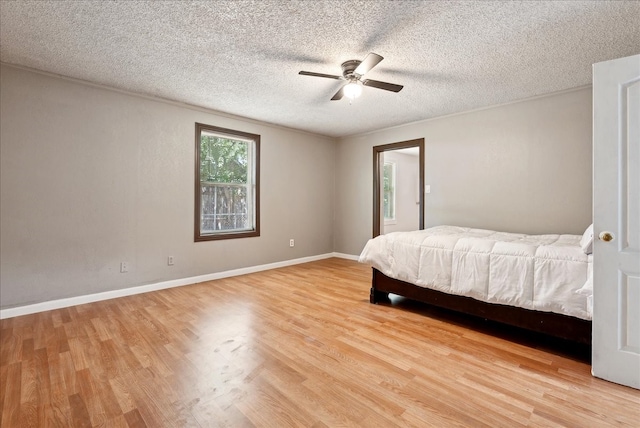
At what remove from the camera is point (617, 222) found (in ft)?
5.82

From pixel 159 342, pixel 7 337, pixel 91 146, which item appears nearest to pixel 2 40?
pixel 91 146

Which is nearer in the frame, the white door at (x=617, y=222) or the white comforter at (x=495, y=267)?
the white door at (x=617, y=222)

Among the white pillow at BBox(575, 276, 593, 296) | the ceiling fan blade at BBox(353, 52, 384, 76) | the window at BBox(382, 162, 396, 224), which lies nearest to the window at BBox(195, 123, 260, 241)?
the ceiling fan blade at BBox(353, 52, 384, 76)

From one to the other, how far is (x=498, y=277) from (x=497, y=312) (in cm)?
30

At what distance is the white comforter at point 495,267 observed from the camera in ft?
6.81

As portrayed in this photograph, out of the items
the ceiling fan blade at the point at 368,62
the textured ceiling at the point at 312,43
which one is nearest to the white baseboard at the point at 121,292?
the textured ceiling at the point at 312,43

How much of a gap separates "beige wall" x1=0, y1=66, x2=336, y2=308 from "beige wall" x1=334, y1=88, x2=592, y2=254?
122 inches

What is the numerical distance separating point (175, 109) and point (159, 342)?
300 centimetres

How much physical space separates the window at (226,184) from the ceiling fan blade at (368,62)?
2.60 metres

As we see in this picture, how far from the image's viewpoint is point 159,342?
2311 millimetres

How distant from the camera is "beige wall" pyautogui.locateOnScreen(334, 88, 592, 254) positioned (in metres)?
3.47

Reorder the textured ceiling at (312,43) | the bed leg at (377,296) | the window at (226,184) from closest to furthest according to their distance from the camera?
the textured ceiling at (312,43), the bed leg at (377,296), the window at (226,184)

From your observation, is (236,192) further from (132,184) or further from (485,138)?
(485,138)

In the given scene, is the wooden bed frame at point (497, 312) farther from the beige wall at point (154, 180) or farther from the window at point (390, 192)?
the window at point (390, 192)
